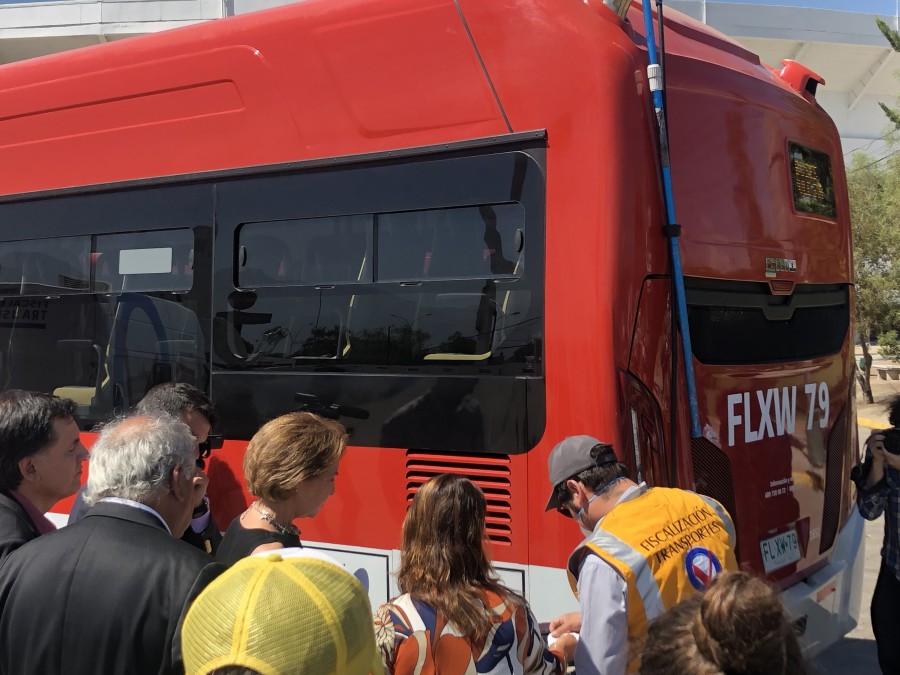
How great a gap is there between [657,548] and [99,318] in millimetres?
3350

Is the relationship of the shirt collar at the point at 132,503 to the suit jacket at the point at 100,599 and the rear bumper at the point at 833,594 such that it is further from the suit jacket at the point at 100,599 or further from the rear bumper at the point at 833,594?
the rear bumper at the point at 833,594

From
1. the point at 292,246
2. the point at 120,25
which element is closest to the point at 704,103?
the point at 292,246

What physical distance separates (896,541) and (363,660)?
3231mm

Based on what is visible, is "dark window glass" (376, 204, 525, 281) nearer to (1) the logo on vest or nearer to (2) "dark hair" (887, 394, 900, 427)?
(1) the logo on vest

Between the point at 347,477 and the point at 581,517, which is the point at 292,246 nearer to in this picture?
the point at 347,477

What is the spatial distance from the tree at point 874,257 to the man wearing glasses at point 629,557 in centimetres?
1673

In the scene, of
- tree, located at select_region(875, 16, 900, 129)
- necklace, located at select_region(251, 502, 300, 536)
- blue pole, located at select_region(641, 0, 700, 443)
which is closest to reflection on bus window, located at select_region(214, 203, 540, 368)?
blue pole, located at select_region(641, 0, 700, 443)

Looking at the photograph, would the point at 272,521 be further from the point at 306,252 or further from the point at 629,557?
the point at 306,252

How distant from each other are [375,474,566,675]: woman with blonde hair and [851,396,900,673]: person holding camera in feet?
7.29

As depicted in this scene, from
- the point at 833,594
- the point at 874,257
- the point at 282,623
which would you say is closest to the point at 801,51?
the point at 874,257

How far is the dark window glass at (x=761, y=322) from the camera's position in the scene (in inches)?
141

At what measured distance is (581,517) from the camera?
8.86ft

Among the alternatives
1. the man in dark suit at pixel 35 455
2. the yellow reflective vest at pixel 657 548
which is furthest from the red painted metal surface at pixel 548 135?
the man in dark suit at pixel 35 455

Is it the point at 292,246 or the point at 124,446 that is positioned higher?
the point at 292,246
